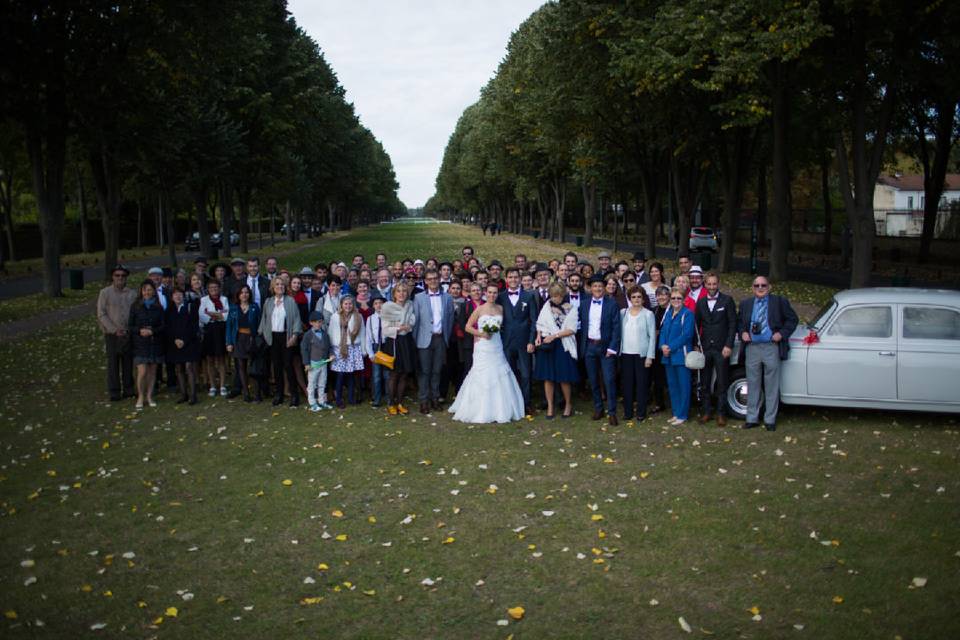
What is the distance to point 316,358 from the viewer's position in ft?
39.5

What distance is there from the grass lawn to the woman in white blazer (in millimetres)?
413

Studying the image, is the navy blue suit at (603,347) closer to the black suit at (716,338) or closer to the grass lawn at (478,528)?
the grass lawn at (478,528)

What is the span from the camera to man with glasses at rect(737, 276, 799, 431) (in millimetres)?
10414

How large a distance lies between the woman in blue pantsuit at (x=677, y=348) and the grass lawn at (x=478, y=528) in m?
0.49

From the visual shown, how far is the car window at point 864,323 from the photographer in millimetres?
10336

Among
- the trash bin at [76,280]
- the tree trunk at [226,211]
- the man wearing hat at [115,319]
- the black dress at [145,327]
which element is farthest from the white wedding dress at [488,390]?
the tree trunk at [226,211]

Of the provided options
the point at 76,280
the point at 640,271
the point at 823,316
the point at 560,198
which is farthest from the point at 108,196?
the point at 560,198

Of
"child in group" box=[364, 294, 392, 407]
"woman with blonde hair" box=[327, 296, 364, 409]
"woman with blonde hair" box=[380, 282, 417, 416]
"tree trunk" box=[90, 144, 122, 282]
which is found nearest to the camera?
"woman with blonde hair" box=[380, 282, 417, 416]

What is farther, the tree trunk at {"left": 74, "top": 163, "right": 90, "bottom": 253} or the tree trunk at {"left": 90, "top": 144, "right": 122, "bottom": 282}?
the tree trunk at {"left": 74, "top": 163, "right": 90, "bottom": 253}

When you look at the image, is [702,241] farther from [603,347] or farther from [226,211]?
[603,347]

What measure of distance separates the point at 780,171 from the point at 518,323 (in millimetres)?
18795

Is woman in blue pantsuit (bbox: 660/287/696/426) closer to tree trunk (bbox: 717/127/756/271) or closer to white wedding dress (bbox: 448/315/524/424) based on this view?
white wedding dress (bbox: 448/315/524/424)

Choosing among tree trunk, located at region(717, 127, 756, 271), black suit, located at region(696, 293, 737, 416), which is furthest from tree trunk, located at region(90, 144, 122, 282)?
black suit, located at region(696, 293, 737, 416)

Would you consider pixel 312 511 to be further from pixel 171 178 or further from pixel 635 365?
pixel 171 178
